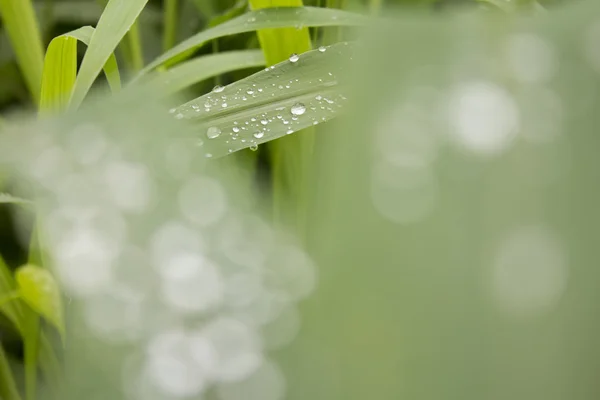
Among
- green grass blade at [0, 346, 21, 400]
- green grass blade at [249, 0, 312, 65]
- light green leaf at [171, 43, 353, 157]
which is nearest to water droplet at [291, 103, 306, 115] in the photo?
light green leaf at [171, 43, 353, 157]

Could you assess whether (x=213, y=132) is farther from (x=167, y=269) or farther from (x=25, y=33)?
(x=25, y=33)

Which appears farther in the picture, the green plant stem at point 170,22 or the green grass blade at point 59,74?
the green plant stem at point 170,22

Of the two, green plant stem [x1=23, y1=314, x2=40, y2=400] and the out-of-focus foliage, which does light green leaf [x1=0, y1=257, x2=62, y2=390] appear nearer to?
green plant stem [x1=23, y1=314, x2=40, y2=400]

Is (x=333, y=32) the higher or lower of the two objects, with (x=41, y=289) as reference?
higher

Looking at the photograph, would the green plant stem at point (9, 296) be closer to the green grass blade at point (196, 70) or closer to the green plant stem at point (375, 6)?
the green grass blade at point (196, 70)

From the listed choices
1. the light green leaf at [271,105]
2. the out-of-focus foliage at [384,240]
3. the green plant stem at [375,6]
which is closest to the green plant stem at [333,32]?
the green plant stem at [375,6]

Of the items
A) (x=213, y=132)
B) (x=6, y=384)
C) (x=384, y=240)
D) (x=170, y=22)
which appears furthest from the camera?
(x=170, y=22)

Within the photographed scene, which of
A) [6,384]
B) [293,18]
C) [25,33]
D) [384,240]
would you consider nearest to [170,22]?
[25,33]
